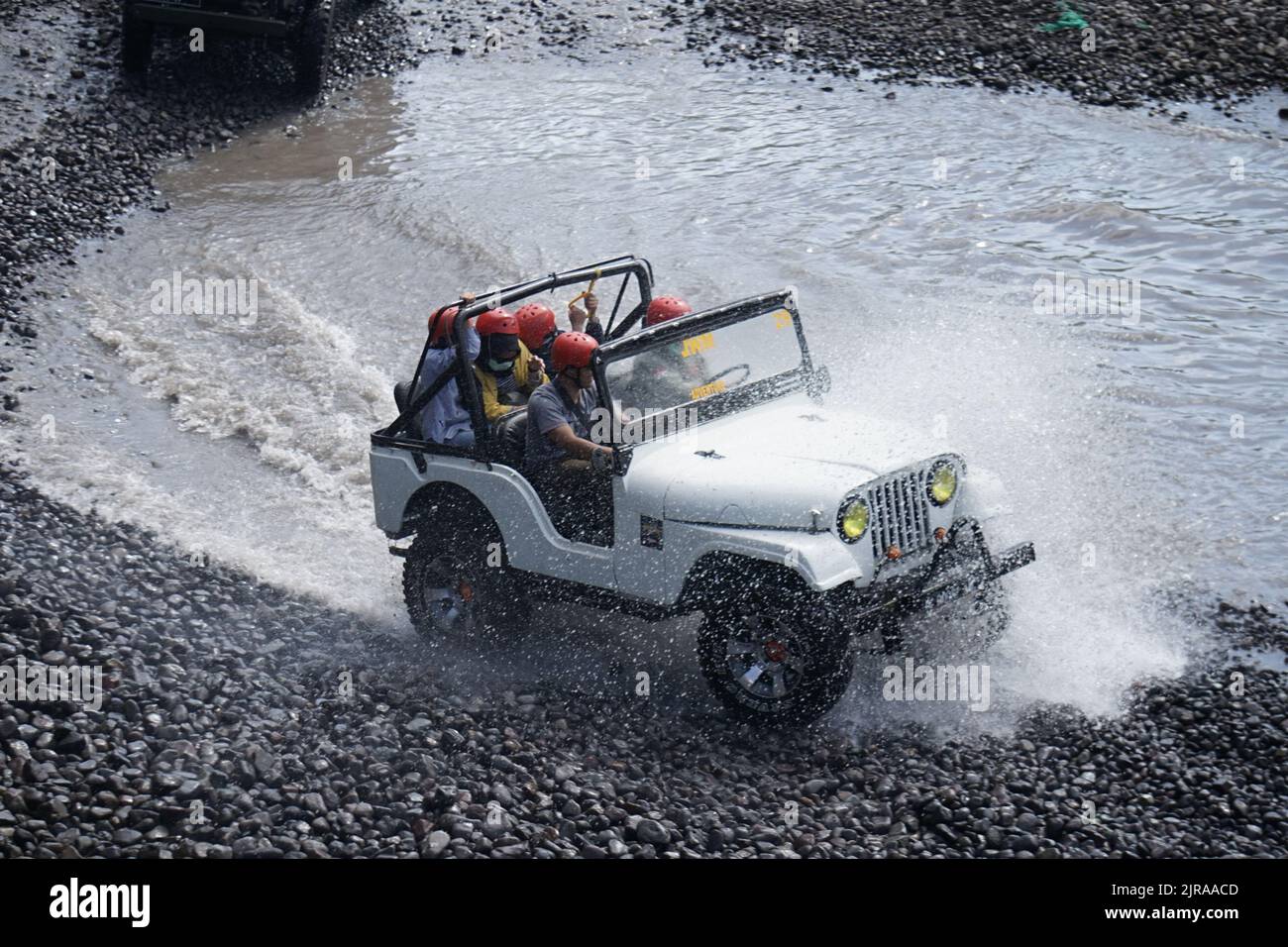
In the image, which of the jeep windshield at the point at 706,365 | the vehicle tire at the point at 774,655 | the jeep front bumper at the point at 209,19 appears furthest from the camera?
the jeep front bumper at the point at 209,19

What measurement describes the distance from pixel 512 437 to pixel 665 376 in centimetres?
91

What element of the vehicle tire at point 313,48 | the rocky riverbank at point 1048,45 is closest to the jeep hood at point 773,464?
the rocky riverbank at point 1048,45

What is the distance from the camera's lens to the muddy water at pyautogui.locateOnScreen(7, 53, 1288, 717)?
10062 mm

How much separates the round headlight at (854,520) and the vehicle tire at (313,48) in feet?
49.8

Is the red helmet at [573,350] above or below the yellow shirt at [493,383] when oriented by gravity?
above

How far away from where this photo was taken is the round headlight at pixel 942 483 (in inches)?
279

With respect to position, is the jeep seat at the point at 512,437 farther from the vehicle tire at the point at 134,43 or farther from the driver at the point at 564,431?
the vehicle tire at the point at 134,43

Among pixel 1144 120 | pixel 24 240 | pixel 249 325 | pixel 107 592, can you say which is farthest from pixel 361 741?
pixel 1144 120

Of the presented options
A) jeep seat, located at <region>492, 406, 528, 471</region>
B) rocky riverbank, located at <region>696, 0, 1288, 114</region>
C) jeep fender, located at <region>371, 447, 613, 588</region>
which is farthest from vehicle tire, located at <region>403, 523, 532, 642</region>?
rocky riverbank, located at <region>696, 0, 1288, 114</region>

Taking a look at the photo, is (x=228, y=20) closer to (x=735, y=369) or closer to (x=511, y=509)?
(x=511, y=509)

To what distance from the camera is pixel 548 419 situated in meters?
7.51

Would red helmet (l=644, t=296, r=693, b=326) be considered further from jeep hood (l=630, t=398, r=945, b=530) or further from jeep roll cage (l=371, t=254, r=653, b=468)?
jeep hood (l=630, t=398, r=945, b=530)

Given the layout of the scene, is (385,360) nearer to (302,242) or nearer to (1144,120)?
(302,242)

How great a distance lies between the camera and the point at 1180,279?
15016mm
